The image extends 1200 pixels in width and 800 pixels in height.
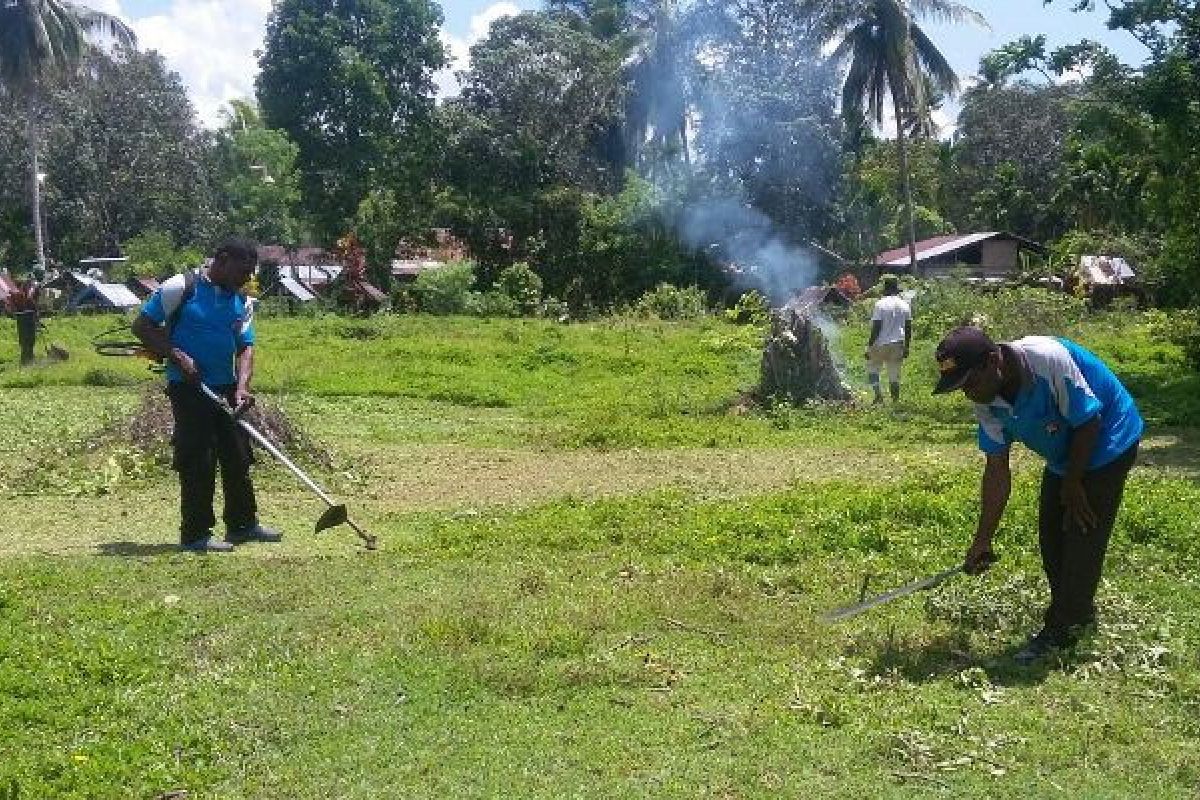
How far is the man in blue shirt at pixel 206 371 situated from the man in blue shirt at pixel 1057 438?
16.5 feet

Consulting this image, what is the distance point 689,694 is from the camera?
5.70 metres

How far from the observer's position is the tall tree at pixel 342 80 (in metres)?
52.3

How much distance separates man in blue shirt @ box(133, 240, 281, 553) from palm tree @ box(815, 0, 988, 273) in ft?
98.7

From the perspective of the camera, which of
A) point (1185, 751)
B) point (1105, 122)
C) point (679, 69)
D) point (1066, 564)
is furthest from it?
point (679, 69)

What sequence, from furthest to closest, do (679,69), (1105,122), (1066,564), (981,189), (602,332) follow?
(981,189)
(679,69)
(602,332)
(1105,122)
(1066,564)

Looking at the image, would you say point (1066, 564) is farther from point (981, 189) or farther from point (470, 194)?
point (981, 189)

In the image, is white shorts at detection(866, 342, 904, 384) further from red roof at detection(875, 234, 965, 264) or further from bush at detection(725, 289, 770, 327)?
red roof at detection(875, 234, 965, 264)

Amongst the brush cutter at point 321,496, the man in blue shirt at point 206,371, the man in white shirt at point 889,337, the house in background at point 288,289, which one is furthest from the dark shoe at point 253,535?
the house in background at point 288,289

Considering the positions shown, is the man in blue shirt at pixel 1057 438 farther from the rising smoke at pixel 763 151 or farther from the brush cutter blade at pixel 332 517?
the rising smoke at pixel 763 151

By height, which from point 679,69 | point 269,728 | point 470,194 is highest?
point 679,69

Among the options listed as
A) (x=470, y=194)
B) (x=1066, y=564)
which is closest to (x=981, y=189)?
(x=470, y=194)

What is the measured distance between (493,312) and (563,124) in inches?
334

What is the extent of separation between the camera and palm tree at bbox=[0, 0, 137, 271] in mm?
40562

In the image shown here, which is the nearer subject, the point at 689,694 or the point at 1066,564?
the point at 689,694
